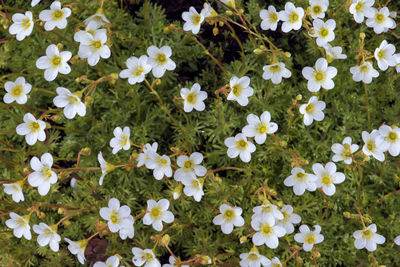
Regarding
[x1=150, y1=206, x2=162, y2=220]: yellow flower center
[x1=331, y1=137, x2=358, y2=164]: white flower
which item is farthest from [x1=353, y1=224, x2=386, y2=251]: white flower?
[x1=150, y1=206, x2=162, y2=220]: yellow flower center

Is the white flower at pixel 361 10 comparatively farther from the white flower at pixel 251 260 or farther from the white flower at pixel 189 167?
the white flower at pixel 251 260

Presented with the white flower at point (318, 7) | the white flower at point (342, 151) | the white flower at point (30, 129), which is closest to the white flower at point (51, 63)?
the white flower at point (30, 129)

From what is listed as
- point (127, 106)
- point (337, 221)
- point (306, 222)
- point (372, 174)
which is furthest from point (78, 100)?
point (372, 174)

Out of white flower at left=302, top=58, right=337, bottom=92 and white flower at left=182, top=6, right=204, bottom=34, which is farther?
white flower at left=182, top=6, right=204, bottom=34

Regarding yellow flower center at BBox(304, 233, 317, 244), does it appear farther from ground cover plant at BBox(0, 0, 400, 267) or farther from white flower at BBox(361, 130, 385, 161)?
white flower at BBox(361, 130, 385, 161)

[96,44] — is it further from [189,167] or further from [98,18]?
[189,167]

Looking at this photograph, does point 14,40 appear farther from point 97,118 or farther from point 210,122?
point 210,122

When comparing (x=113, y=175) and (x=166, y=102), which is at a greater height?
(x=166, y=102)
